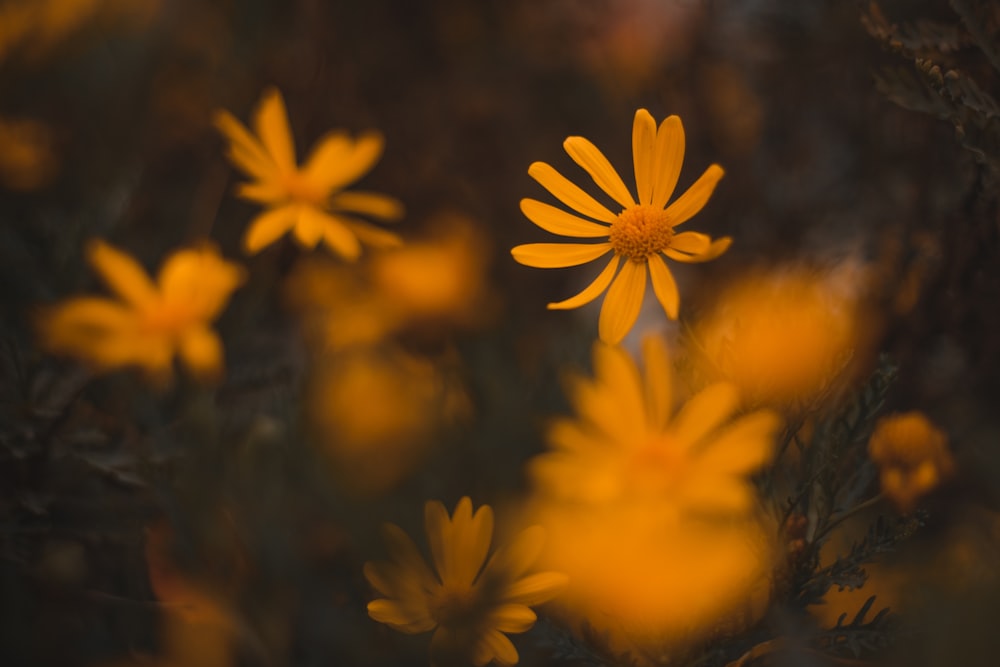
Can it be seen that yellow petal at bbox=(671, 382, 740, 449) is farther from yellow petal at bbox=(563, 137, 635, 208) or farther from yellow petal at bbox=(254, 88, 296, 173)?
yellow petal at bbox=(254, 88, 296, 173)

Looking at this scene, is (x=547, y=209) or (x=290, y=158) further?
(x=290, y=158)

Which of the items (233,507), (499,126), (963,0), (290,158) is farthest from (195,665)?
(499,126)

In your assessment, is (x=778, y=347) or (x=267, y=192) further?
(x=267, y=192)

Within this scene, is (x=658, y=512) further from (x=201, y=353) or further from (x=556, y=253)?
(x=201, y=353)

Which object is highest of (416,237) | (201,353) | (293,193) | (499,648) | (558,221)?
(416,237)

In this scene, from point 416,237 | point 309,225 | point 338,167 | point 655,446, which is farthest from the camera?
point 416,237

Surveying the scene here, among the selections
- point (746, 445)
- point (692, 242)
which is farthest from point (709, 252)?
point (746, 445)

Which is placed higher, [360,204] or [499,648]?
[360,204]

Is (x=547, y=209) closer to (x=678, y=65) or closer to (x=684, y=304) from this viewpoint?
(x=684, y=304)
